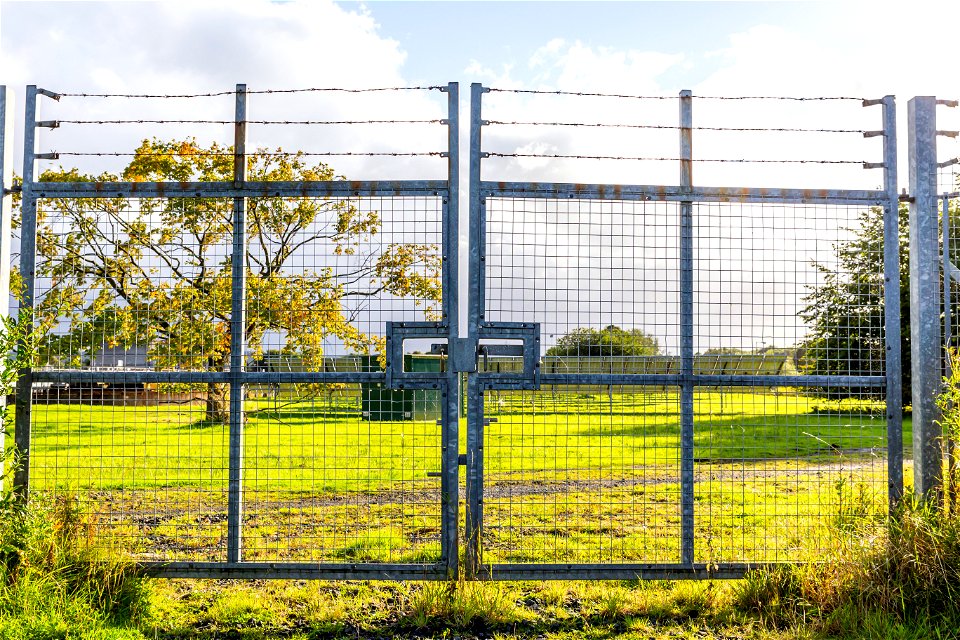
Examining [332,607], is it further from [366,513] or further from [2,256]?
[2,256]

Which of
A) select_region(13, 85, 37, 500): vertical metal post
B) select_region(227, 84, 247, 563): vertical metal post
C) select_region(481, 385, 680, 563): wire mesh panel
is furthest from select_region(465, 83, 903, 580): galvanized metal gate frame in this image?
select_region(13, 85, 37, 500): vertical metal post

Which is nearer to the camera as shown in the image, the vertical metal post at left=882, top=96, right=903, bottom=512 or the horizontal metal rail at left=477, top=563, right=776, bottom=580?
the horizontal metal rail at left=477, top=563, right=776, bottom=580

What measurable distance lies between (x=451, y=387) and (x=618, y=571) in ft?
5.98

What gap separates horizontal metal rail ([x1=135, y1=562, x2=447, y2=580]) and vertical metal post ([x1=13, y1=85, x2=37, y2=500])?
1.32 meters

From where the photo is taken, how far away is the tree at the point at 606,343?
481cm

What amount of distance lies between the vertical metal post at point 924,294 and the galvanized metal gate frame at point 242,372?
363 cm

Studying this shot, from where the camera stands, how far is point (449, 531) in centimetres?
471

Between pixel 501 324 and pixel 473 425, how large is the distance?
2.52 ft

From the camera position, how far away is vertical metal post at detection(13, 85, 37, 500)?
4902 millimetres

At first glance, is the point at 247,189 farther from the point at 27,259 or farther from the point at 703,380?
the point at 703,380

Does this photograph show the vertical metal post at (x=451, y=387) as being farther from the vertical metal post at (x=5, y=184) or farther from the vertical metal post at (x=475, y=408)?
the vertical metal post at (x=5, y=184)

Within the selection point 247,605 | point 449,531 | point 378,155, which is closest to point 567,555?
point 449,531

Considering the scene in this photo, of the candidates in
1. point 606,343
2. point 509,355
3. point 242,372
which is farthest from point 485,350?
point 242,372

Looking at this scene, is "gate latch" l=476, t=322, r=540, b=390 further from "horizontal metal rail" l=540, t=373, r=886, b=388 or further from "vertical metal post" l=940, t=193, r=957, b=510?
"vertical metal post" l=940, t=193, r=957, b=510
